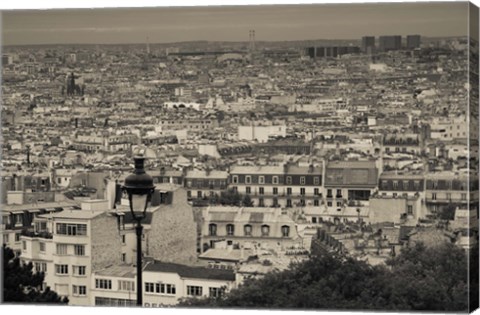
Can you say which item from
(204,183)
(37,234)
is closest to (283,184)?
(204,183)

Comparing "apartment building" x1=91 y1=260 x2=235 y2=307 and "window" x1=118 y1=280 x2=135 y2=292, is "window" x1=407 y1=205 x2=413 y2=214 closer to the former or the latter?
"apartment building" x1=91 y1=260 x2=235 y2=307

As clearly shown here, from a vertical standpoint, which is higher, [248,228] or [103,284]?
[248,228]

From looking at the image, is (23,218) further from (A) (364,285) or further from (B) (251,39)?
(A) (364,285)

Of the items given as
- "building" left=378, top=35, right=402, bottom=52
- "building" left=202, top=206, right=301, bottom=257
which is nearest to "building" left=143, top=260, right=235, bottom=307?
"building" left=202, top=206, right=301, bottom=257

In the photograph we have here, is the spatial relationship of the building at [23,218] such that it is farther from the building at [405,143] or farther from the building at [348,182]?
the building at [405,143]

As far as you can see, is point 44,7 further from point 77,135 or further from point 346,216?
point 346,216

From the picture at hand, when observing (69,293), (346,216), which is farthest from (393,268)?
(69,293)
